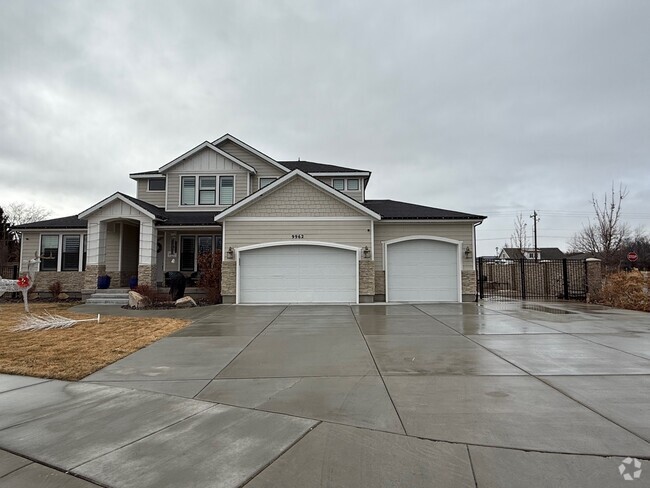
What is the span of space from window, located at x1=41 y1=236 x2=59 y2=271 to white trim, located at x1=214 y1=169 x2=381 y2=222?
368 inches

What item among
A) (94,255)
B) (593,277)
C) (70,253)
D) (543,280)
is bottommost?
(543,280)

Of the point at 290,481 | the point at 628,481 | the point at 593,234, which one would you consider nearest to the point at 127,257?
the point at 290,481

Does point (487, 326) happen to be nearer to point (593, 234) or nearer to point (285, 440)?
point (285, 440)

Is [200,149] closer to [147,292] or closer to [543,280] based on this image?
[147,292]

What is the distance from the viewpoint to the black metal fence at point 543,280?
1673 centimetres

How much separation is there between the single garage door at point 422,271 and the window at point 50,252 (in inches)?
635

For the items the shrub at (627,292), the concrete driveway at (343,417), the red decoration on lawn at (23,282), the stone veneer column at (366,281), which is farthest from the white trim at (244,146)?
the shrub at (627,292)

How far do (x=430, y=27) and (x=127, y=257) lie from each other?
16.6 meters

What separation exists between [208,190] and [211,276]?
18.2 ft

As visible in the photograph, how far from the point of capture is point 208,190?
18.5 metres

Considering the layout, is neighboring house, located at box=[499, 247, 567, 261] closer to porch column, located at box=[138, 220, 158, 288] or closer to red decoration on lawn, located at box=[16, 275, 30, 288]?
porch column, located at box=[138, 220, 158, 288]

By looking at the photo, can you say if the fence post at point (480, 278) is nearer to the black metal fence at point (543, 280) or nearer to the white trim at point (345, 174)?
the black metal fence at point (543, 280)

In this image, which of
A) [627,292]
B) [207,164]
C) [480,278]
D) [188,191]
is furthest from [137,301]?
[627,292]

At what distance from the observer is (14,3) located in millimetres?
9430
